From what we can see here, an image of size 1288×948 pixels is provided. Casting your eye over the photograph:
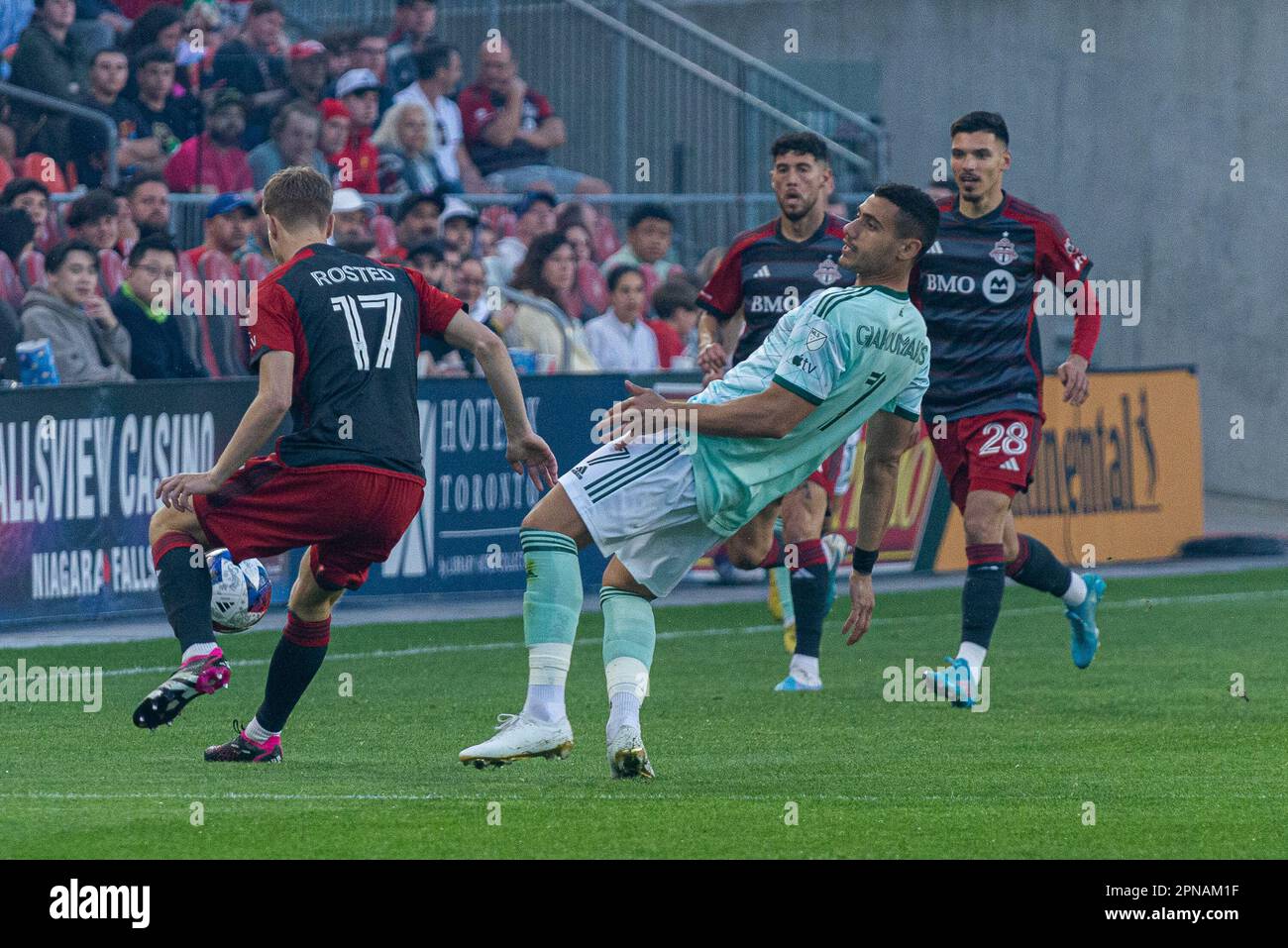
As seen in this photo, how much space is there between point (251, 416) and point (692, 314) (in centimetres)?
1024

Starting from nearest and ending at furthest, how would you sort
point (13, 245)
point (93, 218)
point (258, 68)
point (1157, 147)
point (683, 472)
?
1. point (683, 472)
2. point (13, 245)
3. point (93, 218)
4. point (258, 68)
5. point (1157, 147)

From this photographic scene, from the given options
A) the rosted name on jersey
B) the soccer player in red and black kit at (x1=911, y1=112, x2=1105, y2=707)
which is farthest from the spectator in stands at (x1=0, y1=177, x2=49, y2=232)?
the rosted name on jersey

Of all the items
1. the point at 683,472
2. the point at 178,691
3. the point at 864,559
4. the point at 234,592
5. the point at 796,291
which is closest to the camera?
the point at 683,472

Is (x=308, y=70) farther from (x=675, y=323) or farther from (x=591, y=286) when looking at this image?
(x=675, y=323)

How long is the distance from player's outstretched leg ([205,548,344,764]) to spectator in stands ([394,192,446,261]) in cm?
866

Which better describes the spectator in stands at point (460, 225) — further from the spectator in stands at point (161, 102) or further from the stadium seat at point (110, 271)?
the stadium seat at point (110, 271)

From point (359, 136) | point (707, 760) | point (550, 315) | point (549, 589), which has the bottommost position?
point (707, 760)

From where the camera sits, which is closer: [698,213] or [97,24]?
[97,24]

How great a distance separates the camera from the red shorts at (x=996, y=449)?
10016 mm

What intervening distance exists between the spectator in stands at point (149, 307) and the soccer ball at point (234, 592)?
5736 mm

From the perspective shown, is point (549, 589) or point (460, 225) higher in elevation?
point (460, 225)

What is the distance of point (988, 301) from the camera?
33.4 feet

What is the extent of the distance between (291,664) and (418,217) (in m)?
8.86

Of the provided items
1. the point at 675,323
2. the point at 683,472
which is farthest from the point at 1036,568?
the point at 675,323
